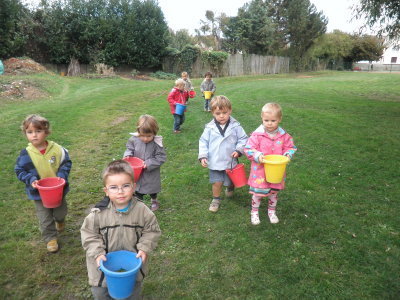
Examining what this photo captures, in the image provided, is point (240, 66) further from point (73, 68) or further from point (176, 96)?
point (176, 96)

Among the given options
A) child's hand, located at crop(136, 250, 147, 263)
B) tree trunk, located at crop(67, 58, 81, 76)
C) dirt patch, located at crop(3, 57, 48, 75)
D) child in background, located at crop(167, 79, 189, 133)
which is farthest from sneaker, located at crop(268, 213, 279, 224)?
tree trunk, located at crop(67, 58, 81, 76)

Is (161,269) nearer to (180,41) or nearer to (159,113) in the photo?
(159,113)

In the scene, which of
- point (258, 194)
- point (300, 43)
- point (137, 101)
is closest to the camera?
point (258, 194)

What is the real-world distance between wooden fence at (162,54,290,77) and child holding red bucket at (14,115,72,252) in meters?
25.7

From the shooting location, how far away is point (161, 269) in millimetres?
3520

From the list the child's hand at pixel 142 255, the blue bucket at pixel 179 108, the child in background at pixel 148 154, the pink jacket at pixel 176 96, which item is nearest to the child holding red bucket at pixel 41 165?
the child in background at pixel 148 154

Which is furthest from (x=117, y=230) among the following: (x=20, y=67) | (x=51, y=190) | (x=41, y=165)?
(x=20, y=67)

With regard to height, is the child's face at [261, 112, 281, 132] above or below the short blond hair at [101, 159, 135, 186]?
above

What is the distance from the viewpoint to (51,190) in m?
3.43

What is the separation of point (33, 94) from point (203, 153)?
12.4 m

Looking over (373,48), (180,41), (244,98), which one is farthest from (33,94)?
(373,48)

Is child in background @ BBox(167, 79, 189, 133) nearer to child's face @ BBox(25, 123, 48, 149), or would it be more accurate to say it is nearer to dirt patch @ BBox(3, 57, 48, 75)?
child's face @ BBox(25, 123, 48, 149)

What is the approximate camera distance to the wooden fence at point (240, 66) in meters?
28.6

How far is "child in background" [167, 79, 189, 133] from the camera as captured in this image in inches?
349
